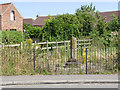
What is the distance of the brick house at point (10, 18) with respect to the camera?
2820 cm

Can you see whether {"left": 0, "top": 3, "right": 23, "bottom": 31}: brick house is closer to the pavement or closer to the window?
the window

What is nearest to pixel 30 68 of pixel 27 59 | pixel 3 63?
pixel 27 59

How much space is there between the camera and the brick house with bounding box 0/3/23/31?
28203mm

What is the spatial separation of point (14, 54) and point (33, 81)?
2.69 m

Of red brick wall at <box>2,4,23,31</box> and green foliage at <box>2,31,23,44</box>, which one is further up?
red brick wall at <box>2,4,23,31</box>

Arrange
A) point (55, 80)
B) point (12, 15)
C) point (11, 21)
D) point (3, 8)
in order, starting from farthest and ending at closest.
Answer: point (12, 15) → point (11, 21) → point (3, 8) → point (55, 80)

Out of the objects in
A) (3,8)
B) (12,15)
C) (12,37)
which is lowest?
(12,37)

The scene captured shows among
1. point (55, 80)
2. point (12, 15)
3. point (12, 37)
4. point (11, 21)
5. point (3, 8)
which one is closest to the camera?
point (55, 80)

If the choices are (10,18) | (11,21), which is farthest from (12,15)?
(11,21)

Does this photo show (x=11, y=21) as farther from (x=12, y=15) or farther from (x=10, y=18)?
(x=12, y=15)

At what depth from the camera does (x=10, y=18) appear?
1163 inches

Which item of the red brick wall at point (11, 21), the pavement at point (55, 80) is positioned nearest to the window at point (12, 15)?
the red brick wall at point (11, 21)

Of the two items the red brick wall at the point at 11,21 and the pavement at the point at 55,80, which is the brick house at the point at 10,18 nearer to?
the red brick wall at the point at 11,21

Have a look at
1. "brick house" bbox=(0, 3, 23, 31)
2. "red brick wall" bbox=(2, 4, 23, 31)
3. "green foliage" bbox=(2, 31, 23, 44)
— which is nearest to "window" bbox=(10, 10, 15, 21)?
"brick house" bbox=(0, 3, 23, 31)
